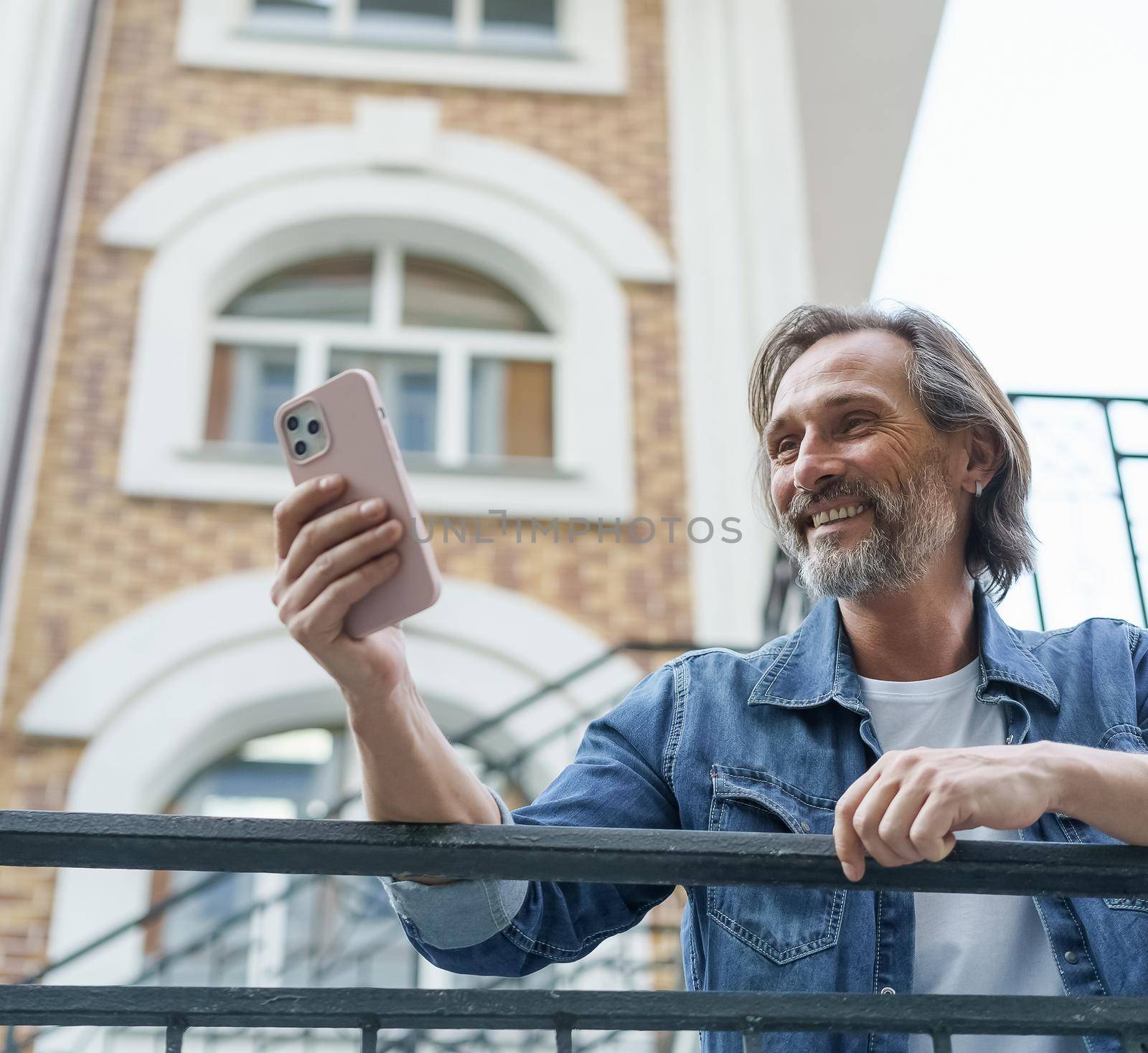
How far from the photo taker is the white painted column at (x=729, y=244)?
292 inches

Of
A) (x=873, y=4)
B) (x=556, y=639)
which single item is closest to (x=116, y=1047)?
(x=556, y=639)

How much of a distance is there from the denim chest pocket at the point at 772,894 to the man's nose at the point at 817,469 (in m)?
0.51

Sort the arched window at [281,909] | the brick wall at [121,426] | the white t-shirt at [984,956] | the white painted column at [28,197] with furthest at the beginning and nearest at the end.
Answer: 1. the white painted column at [28,197]
2. the brick wall at [121,426]
3. the arched window at [281,909]
4. the white t-shirt at [984,956]

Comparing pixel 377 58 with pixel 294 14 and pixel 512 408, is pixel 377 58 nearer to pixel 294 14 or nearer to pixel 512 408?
pixel 294 14

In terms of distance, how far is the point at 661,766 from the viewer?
201cm

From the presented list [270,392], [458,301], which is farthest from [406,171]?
[270,392]

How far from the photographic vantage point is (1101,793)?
1616 mm

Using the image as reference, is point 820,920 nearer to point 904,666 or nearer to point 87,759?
point 904,666

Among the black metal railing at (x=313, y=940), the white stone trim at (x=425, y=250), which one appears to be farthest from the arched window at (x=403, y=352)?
the black metal railing at (x=313, y=940)

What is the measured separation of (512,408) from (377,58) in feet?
7.87

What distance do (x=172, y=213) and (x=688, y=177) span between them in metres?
2.98

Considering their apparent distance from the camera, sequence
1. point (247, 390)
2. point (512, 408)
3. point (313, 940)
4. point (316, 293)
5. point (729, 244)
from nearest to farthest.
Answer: point (313, 940)
point (247, 390)
point (512, 408)
point (729, 244)
point (316, 293)

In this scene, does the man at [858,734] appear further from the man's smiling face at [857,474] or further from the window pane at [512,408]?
the window pane at [512,408]

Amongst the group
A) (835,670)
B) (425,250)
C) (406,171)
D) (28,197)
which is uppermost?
(406,171)
